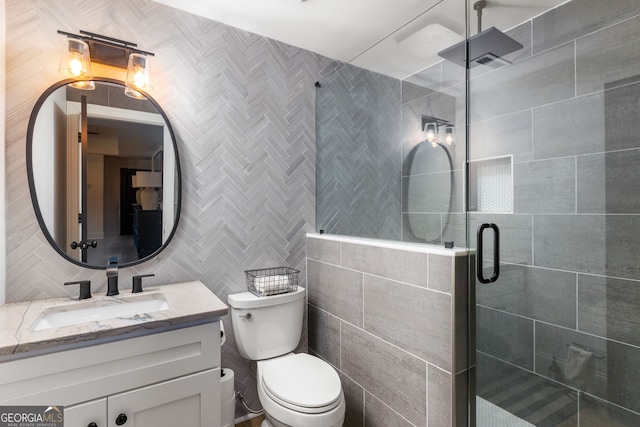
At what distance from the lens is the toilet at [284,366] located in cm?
135

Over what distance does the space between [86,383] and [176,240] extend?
820mm

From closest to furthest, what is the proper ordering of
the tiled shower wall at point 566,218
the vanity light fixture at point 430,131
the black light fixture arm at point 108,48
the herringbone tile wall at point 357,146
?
the tiled shower wall at point 566,218, the black light fixture arm at point 108,48, the vanity light fixture at point 430,131, the herringbone tile wall at point 357,146

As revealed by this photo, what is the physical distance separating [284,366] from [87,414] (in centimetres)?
85

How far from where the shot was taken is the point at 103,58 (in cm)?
161

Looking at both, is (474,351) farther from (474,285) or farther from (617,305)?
(617,305)

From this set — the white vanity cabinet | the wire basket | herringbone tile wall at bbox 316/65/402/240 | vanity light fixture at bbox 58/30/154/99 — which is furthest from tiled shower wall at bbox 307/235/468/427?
vanity light fixture at bbox 58/30/154/99

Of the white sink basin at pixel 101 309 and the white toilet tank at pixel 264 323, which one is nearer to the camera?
the white sink basin at pixel 101 309

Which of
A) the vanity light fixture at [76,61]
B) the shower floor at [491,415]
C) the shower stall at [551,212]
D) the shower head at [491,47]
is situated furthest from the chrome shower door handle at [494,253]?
the vanity light fixture at [76,61]

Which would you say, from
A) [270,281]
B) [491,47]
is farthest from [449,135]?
[270,281]

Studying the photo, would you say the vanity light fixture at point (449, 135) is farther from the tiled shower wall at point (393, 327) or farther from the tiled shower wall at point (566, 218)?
the tiled shower wall at point (393, 327)

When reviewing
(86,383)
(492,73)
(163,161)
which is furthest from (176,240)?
(492,73)

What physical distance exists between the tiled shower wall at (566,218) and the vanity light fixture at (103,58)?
1.73 meters

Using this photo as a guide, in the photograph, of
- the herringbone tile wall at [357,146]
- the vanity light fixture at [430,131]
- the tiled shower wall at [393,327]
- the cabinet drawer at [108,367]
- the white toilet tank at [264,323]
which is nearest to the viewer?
the cabinet drawer at [108,367]

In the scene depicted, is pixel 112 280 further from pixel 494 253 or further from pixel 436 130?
pixel 436 130
